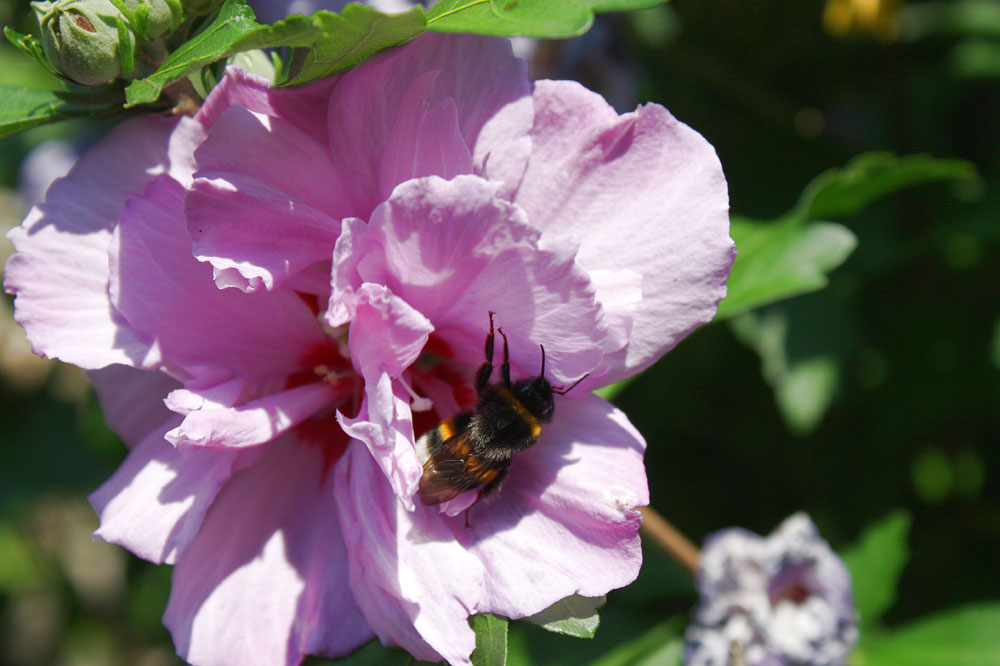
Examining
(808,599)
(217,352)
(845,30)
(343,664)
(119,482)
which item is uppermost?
(845,30)

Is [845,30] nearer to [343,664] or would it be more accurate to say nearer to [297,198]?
[297,198]

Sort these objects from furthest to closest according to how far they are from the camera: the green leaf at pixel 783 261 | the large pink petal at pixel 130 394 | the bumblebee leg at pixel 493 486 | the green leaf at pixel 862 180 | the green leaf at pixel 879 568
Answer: the green leaf at pixel 879 568, the green leaf at pixel 862 180, the green leaf at pixel 783 261, the large pink petal at pixel 130 394, the bumblebee leg at pixel 493 486

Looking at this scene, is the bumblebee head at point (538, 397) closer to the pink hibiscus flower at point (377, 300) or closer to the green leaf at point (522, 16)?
the pink hibiscus flower at point (377, 300)

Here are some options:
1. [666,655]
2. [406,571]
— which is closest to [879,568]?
[666,655]

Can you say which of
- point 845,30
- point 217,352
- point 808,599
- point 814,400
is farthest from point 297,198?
point 845,30

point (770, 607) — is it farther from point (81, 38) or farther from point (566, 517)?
point (81, 38)

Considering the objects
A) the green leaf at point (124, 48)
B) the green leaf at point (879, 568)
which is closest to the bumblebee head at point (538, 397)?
the green leaf at point (124, 48)
